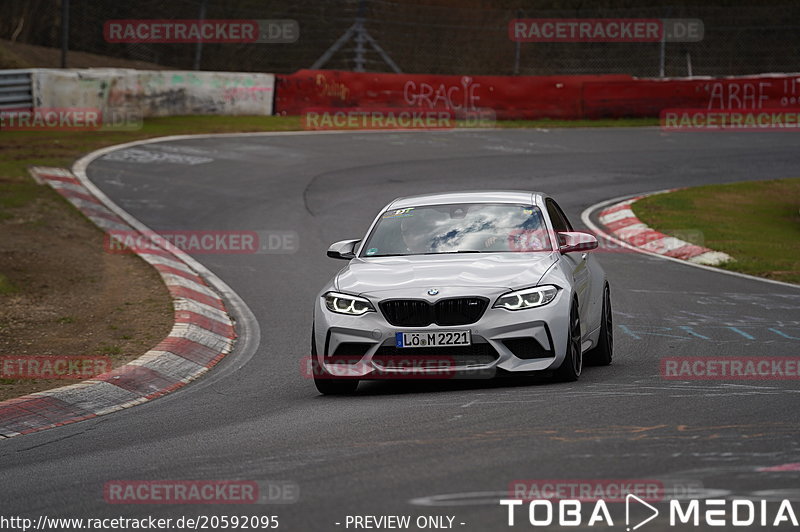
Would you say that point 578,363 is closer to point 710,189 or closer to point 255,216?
point 255,216

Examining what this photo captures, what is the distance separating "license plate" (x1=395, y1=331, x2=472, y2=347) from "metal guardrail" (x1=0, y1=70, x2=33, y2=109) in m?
18.8

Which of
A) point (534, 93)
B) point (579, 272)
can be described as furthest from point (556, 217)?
point (534, 93)

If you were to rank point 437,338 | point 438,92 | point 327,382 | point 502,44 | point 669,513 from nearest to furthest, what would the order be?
point 669,513
point 437,338
point 327,382
point 438,92
point 502,44

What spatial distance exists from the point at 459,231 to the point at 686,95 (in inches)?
915

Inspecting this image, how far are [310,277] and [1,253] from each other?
3.62 meters

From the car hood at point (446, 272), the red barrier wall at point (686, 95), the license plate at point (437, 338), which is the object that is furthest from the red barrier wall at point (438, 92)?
the license plate at point (437, 338)

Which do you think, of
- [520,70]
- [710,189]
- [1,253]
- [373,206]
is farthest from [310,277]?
[520,70]

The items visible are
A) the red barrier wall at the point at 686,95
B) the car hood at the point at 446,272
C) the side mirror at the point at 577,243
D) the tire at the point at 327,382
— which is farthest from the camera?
the red barrier wall at the point at 686,95

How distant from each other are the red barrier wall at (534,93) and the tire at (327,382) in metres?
21.9

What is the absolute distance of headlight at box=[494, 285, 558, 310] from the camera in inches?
318

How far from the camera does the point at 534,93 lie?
31016 mm

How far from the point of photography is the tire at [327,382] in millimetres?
8453

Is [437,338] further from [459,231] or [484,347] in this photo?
[459,231]

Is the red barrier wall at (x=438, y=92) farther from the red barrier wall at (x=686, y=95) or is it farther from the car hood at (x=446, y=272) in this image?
the car hood at (x=446, y=272)
